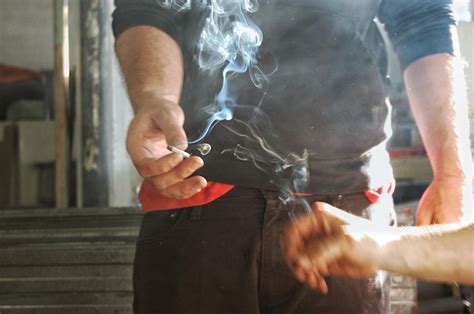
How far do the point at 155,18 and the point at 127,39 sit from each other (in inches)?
1.8

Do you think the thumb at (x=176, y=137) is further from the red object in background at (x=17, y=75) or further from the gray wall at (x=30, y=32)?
the red object in background at (x=17, y=75)

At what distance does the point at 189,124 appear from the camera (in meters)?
0.73

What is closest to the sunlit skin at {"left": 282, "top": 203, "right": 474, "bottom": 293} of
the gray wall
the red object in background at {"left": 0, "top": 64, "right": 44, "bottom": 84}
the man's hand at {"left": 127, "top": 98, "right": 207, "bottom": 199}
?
the man's hand at {"left": 127, "top": 98, "right": 207, "bottom": 199}

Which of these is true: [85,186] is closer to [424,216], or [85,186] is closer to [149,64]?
[149,64]

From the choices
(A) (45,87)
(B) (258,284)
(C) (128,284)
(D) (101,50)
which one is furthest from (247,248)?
(A) (45,87)

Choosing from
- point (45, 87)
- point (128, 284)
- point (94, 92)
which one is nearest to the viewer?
point (128, 284)

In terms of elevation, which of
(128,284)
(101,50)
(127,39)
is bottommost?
(128,284)

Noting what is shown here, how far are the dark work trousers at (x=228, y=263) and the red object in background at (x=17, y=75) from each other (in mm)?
1380

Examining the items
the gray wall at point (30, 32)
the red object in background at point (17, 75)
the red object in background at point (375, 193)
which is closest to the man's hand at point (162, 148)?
the red object in background at point (375, 193)

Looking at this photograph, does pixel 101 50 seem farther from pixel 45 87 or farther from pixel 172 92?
pixel 45 87

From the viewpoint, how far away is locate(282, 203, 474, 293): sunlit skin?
21.3 inches

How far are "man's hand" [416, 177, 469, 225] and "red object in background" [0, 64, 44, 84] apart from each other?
1.52m

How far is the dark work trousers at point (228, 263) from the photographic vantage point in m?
0.71

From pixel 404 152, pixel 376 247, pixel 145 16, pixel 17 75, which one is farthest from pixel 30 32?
pixel 376 247
